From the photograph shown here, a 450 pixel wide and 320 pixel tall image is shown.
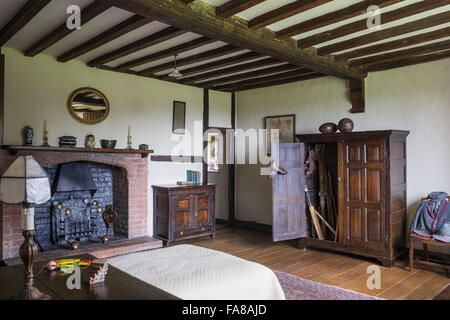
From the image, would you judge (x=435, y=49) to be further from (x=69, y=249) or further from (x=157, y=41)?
(x=69, y=249)

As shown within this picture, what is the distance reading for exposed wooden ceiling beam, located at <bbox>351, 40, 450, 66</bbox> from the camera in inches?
167

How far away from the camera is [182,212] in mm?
5789

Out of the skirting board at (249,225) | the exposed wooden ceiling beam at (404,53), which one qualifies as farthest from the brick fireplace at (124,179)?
the exposed wooden ceiling beam at (404,53)

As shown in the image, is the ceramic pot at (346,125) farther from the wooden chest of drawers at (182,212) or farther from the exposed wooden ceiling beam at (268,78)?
the wooden chest of drawers at (182,212)

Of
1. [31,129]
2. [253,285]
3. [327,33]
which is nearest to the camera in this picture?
[253,285]

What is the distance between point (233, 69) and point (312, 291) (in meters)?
3.53

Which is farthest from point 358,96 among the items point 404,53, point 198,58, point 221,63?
point 198,58

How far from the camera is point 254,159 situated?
7059mm

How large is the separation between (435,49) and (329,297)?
3.27m

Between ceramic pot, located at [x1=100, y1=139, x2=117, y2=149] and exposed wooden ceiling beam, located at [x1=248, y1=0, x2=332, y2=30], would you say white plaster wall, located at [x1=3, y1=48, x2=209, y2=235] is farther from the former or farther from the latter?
exposed wooden ceiling beam, located at [x1=248, y1=0, x2=332, y2=30]

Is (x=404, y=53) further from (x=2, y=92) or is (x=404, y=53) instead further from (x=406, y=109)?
(x=2, y=92)

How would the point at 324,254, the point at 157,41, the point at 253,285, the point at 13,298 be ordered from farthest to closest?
the point at 324,254, the point at 157,41, the point at 253,285, the point at 13,298

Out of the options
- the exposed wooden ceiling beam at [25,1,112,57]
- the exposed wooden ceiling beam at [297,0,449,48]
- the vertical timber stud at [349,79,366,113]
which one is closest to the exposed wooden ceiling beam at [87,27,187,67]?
the exposed wooden ceiling beam at [25,1,112,57]
